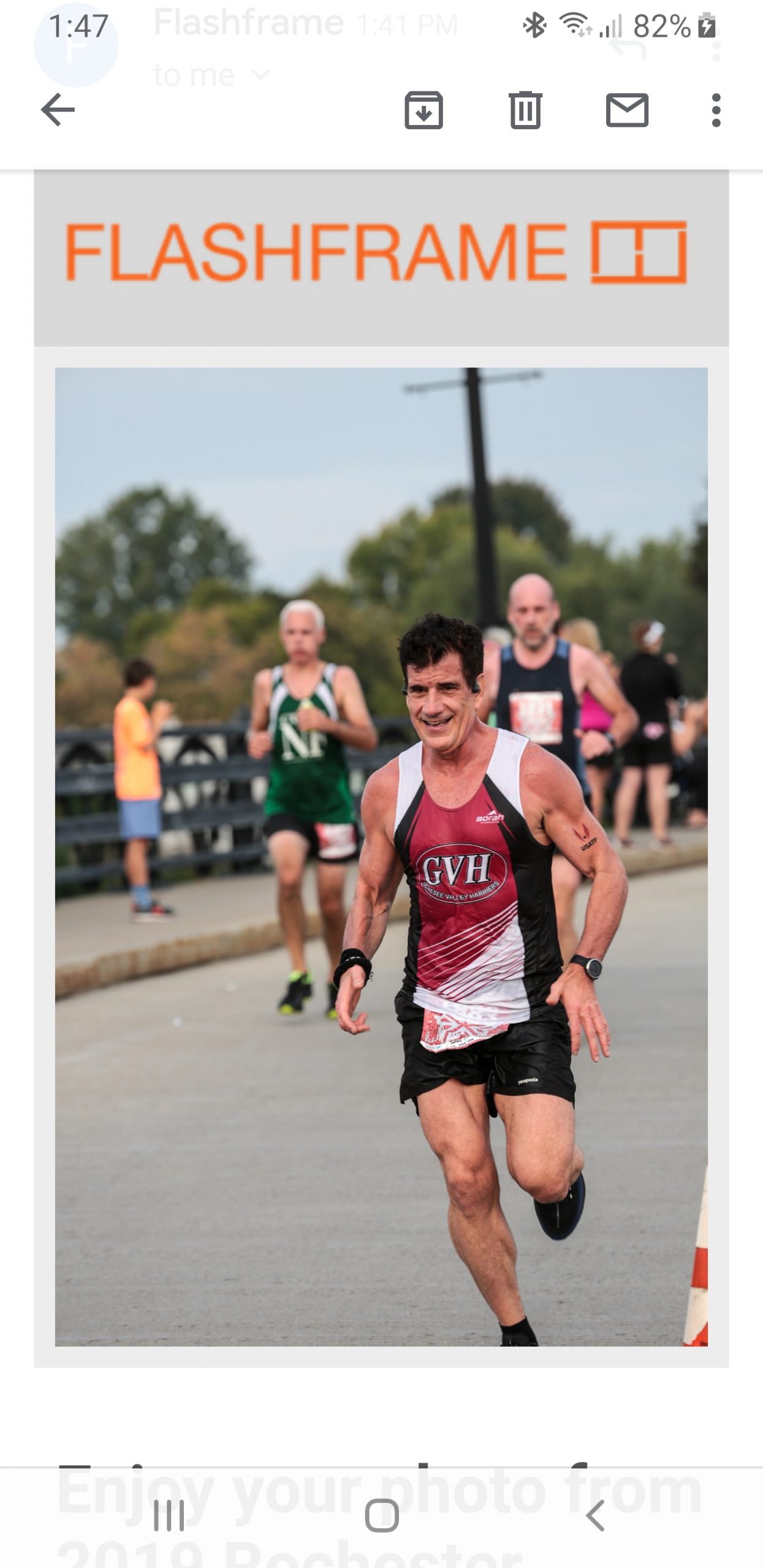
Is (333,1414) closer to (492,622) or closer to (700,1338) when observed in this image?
(700,1338)

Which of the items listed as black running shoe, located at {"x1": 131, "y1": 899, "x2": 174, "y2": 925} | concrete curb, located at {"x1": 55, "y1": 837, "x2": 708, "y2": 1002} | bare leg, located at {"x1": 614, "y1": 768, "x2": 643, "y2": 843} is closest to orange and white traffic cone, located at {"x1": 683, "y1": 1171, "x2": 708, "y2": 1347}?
concrete curb, located at {"x1": 55, "y1": 837, "x2": 708, "y2": 1002}

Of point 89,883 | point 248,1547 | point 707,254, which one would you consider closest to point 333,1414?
point 248,1547

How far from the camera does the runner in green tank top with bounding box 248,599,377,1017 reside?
1082 centimetres

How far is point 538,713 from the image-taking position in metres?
9.91

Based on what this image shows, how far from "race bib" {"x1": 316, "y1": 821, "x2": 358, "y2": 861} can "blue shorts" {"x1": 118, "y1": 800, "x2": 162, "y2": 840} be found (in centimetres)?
464

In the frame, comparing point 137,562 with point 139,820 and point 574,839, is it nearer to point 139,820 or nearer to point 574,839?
point 139,820

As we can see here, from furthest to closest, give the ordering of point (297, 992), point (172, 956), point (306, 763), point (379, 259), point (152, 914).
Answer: point (152, 914)
point (172, 956)
point (297, 992)
point (306, 763)
point (379, 259)

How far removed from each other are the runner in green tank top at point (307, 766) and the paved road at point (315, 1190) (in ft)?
2.32

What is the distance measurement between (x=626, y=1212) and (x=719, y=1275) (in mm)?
2981

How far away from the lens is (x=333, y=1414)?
4.16m

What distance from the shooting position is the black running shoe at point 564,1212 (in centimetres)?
539
